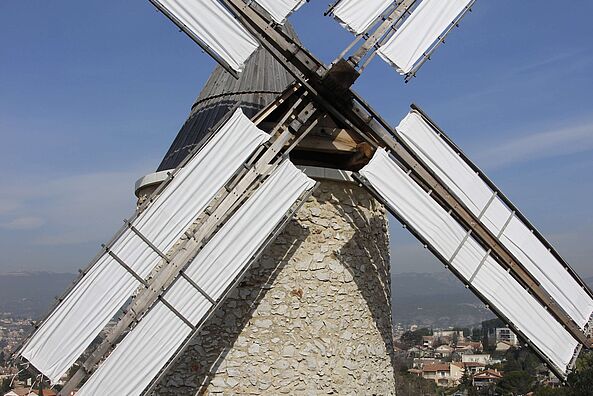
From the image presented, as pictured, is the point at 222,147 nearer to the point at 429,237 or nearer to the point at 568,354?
the point at 429,237

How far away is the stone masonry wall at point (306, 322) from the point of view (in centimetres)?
542

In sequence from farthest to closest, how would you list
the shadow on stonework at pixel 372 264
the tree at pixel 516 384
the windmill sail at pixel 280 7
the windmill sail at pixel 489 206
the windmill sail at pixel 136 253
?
1. the tree at pixel 516 384
2. the shadow on stonework at pixel 372 264
3. the windmill sail at pixel 489 206
4. the windmill sail at pixel 280 7
5. the windmill sail at pixel 136 253

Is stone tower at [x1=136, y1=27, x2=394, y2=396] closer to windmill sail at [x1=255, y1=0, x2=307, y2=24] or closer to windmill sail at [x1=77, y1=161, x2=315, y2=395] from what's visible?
windmill sail at [x1=77, y1=161, x2=315, y2=395]

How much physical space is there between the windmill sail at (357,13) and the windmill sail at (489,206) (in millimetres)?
830

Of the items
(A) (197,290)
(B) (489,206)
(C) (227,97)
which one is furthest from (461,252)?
(C) (227,97)

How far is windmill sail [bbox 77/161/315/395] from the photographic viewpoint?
15.5ft

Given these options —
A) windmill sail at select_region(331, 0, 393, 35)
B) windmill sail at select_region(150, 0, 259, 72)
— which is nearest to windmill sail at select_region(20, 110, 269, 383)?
windmill sail at select_region(150, 0, 259, 72)

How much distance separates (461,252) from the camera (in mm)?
5512

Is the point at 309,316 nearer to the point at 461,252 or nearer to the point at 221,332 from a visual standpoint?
the point at 221,332

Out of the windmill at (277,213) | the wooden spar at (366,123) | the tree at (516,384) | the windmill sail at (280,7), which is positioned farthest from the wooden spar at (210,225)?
the tree at (516,384)

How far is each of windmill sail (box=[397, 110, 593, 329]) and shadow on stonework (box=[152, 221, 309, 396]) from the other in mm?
1458

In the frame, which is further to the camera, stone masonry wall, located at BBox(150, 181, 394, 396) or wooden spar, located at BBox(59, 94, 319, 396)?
stone masonry wall, located at BBox(150, 181, 394, 396)

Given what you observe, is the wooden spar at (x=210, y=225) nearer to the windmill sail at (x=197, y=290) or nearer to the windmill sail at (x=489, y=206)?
the windmill sail at (x=197, y=290)

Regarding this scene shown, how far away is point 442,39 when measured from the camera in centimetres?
581
